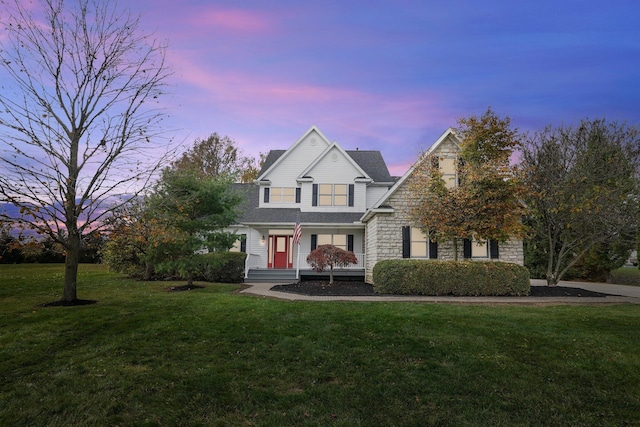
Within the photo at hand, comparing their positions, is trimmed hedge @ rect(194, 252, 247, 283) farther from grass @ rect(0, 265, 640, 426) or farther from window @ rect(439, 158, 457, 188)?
window @ rect(439, 158, 457, 188)

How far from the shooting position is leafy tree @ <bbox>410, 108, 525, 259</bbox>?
14562mm

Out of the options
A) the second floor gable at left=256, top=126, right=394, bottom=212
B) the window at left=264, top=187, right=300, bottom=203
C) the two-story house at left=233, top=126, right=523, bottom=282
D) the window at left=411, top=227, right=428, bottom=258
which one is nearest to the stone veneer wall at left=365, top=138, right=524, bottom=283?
the two-story house at left=233, top=126, right=523, bottom=282

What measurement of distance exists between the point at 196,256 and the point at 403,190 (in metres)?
10.00

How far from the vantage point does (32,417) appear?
3760 millimetres

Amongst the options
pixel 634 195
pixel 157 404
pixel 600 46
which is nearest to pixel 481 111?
pixel 600 46

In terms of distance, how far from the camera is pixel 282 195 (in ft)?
76.6

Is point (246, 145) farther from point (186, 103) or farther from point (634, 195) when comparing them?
point (634, 195)

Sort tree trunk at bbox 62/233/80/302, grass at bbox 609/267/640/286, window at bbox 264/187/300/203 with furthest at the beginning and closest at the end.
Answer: window at bbox 264/187/300/203 < grass at bbox 609/267/640/286 < tree trunk at bbox 62/233/80/302

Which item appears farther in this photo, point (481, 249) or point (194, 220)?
point (481, 249)

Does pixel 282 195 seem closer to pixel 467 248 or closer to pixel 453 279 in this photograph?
pixel 467 248

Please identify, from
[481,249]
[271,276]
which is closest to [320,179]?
[271,276]

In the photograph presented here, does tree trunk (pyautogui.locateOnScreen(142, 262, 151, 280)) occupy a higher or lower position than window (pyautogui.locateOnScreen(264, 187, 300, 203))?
lower

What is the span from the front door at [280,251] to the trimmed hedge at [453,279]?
9732 millimetres

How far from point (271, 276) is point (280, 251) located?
11.8ft
